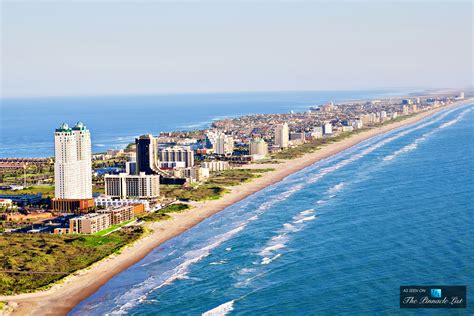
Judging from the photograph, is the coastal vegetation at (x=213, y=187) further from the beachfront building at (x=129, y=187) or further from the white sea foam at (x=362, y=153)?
the white sea foam at (x=362, y=153)

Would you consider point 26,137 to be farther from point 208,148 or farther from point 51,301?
point 51,301

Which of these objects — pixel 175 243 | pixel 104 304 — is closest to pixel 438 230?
pixel 175 243

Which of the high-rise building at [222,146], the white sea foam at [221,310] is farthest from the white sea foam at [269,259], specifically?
the high-rise building at [222,146]

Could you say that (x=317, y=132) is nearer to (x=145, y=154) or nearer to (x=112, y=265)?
(x=145, y=154)

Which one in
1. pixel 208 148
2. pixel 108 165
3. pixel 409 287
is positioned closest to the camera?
pixel 409 287

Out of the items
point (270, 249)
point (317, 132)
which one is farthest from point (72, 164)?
point (317, 132)

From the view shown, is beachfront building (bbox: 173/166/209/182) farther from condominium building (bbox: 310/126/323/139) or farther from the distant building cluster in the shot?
condominium building (bbox: 310/126/323/139)
